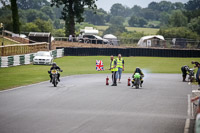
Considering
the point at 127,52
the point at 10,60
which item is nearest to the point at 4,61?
the point at 10,60

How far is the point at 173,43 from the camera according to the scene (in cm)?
7188

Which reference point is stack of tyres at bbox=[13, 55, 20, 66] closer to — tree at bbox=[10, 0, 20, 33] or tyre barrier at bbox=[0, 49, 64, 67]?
tyre barrier at bbox=[0, 49, 64, 67]

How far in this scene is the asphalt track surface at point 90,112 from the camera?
12203mm

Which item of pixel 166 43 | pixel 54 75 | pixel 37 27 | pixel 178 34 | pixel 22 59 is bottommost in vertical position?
pixel 54 75

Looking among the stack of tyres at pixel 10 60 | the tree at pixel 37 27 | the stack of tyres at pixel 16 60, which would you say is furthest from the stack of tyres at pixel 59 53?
the tree at pixel 37 27

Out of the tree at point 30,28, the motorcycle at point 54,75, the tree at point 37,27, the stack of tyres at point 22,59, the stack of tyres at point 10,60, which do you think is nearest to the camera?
the motorcycle at point 54,75

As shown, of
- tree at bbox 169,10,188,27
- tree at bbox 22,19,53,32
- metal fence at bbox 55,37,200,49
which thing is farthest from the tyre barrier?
tree at bbox 169,10,188,27

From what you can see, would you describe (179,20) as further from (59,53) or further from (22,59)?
(22,59)

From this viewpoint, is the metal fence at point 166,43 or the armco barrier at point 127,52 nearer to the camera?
the armco barrier at point 127,52

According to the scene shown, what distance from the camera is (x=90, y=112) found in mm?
15164

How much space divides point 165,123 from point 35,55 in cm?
3636

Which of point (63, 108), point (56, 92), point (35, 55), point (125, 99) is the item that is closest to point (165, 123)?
point (63, 108)

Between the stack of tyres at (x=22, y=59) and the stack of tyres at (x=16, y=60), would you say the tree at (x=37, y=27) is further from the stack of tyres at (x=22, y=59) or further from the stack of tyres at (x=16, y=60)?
the stack of tyres at (x=16, y=60)

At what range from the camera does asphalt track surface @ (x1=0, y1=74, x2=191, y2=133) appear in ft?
40.0
